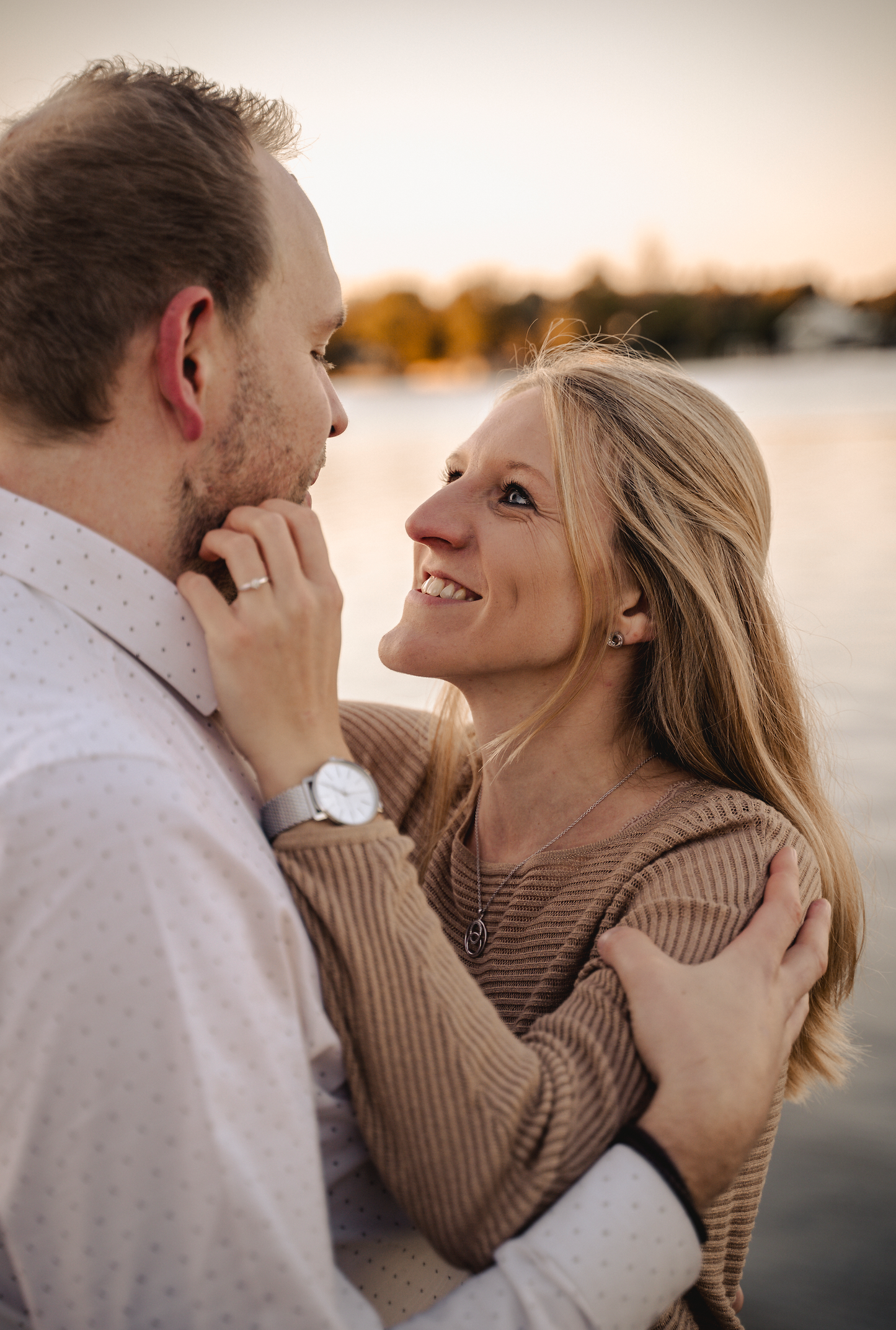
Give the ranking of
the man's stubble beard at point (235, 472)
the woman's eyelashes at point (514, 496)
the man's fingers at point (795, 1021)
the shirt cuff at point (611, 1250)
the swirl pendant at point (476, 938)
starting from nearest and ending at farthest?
the shirt cuff at point (611, 1250) → the man's stubble beard at point (235, 472) → the man's fingers at point (795, 1021) → the swirl pendant at point (476, 938) → the woman's eyelashes at point (514, 496)

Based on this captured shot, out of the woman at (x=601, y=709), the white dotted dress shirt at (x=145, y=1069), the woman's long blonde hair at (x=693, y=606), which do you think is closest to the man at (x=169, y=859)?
the white dotted dress shirt at (x=145, y=1069)

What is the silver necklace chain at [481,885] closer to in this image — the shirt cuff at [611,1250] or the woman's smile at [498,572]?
the woman's smile at [498,572]

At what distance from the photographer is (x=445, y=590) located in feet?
6.88

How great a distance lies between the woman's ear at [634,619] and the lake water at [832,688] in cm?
30

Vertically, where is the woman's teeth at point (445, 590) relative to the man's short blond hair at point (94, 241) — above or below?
below

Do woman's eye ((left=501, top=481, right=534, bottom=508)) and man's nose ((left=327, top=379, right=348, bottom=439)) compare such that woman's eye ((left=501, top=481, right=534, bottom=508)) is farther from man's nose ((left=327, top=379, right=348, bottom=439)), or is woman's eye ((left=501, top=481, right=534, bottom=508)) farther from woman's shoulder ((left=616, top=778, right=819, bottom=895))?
woman's shoulder ((left=616, top=778, right=819, bottom=895))

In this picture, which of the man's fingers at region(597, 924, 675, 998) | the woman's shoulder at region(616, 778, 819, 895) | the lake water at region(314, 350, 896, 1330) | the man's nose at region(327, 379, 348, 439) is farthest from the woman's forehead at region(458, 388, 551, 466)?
the man's fingers at region(597, 924, 675, 998)

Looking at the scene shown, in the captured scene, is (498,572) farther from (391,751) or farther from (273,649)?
(273,649)

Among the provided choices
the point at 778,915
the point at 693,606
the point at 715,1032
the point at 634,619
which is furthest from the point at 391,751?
the point at 715,1032

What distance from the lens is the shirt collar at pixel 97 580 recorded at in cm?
118

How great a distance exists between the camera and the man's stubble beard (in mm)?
1311

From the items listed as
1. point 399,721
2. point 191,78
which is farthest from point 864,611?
point 191,78

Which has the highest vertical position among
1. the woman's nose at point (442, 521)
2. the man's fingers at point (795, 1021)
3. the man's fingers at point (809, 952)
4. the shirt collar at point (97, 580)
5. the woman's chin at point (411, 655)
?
the shirt collar at point (97, 580)

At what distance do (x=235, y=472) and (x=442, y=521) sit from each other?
78cm
